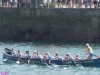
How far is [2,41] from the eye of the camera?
3428 inches

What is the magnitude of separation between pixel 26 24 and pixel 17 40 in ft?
7.55

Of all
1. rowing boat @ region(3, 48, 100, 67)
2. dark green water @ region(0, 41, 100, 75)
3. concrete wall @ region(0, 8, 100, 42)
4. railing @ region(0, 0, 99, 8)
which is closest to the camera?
dark green water @ region(0, 41, 100, 75)

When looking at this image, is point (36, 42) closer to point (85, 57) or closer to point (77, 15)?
point (77, 15)

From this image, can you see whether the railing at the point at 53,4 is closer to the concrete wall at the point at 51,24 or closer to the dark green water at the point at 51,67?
the concrete wall at the point at 51,24

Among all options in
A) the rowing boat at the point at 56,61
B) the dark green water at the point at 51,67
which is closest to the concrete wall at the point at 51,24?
the dark green water at the point at 51,67

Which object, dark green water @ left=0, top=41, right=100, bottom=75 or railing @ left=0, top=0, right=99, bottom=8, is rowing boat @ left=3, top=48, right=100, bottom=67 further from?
railing @ left=0, top=0, right=99, bottom=8

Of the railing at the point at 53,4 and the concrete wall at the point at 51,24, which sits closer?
the concrete wall at the point at 51,24

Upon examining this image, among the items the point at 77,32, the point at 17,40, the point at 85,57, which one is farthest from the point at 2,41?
the point at 85,57

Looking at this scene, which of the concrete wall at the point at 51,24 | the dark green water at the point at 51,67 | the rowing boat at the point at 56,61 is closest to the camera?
the dark green water at the point at 51,67

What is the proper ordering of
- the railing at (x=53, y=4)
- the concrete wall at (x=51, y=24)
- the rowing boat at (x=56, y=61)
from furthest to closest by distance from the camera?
1. the railing at (x=53, y=4)
2. the concrete wall at (x=51, y=24)
3. the rowing boat at (x=56, y=61)

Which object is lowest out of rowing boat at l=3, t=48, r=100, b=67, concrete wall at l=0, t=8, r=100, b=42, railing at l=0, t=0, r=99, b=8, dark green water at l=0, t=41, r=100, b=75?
dark green water at l=0, t=41, r=100, b=75

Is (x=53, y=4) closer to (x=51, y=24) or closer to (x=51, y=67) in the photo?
(x=51, y=24)

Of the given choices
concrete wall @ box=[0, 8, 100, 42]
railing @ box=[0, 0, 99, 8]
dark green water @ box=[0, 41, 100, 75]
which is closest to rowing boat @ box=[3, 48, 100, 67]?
dark green water @ box=[0, 41, 100, 75]

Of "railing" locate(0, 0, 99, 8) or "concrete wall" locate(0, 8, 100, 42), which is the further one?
"railing" locate(0, 0, 99, 8)
